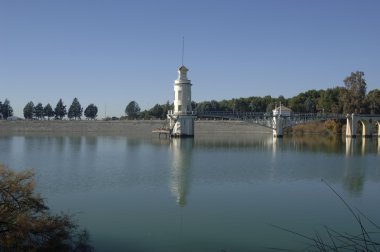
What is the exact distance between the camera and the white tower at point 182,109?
221 ft

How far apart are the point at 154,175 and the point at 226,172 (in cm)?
459

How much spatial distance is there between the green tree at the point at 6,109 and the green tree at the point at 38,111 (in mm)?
10731

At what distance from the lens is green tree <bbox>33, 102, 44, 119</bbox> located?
359 ft

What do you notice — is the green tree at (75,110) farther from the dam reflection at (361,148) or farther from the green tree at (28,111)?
the dam reflection at (361,148)

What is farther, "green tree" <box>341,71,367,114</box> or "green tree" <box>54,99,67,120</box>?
"green tree" <box>54,99,67,120</box>

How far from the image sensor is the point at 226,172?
25.1m

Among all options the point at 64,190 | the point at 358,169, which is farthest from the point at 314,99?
the point at 64,190

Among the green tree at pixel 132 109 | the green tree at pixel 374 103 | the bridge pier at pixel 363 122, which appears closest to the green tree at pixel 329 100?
the green tree at pixel 374 103

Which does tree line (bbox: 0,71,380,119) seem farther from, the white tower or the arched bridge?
the white tower

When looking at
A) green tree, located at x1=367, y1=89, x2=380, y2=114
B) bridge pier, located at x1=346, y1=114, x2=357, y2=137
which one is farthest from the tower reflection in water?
green tree, located at x1=367, y1=89, x2=380, y2=114

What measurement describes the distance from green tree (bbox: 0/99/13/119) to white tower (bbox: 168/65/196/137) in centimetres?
6637

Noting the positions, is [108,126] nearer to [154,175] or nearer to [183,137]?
[183,137]

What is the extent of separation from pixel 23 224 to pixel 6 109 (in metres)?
117

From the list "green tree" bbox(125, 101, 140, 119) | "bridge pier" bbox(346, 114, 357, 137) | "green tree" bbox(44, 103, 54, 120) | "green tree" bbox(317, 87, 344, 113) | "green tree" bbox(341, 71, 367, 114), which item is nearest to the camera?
"bridge pier" bbox(346, 114, 357, 137)
